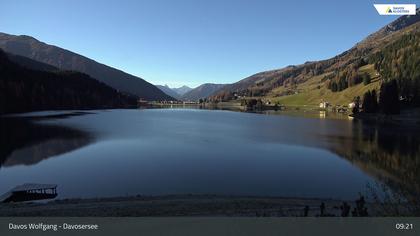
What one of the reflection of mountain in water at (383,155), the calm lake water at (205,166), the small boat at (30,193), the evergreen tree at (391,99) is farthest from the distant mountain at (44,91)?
the evergreen tree at (391,99)

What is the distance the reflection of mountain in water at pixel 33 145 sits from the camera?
3314 centimetres

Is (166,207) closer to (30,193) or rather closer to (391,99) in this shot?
(30,193)

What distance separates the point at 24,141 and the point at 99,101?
144m

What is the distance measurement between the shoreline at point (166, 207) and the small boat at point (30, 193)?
1.35m

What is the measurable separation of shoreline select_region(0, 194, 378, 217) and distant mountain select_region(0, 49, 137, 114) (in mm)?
93300

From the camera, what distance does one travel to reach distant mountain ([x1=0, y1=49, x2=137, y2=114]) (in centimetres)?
11050

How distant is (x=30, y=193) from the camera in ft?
68.6

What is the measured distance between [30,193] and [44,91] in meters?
126

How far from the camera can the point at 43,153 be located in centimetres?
3625

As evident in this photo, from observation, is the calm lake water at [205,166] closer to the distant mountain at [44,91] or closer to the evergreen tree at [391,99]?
the evergreen tree at [391,99]

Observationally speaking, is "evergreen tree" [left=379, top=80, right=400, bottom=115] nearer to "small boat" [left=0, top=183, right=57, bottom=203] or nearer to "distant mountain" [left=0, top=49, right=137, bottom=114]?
"small boat" [left=0, top=183, right=57, bottom=203]

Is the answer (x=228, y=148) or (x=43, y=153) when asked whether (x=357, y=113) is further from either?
(x=43, y=153)

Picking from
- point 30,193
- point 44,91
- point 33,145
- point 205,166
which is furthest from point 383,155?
point 44,91
